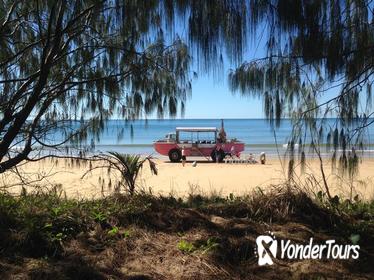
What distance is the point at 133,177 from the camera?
489 cm

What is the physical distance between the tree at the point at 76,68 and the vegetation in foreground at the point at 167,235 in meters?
0.66

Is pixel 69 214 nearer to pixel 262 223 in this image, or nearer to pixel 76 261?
pixel 76 261

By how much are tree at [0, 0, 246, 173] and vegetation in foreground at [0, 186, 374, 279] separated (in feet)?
2.16

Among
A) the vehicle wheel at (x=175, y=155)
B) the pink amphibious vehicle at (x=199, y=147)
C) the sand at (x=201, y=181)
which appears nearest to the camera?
the sand at (x=201, y=181)

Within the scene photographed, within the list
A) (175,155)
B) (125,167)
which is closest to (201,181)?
(175,155)

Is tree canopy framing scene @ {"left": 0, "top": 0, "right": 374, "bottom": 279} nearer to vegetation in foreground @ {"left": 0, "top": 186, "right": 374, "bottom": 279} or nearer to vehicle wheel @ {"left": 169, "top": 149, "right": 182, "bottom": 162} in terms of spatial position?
vegetation in foreground @ {"left": 0, "top": 186, "right": 374, "bottom": 279}

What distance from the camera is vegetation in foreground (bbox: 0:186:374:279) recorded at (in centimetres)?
299

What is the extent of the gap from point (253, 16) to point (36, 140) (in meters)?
2.22

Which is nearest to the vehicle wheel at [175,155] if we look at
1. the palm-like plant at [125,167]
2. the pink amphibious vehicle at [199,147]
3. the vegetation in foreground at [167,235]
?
the pink amphibious vehicle at [199,147]

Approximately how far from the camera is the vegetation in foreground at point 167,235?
2988 mm

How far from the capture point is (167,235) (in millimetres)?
3555

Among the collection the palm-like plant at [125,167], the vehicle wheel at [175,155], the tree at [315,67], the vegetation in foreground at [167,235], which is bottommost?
the vehicle wheel at [175,155]

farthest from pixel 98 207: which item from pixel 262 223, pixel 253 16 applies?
pixel 253 16

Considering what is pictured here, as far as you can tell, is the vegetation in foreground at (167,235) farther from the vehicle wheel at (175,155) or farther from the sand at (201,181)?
the vehicle wheel at (175,155)
